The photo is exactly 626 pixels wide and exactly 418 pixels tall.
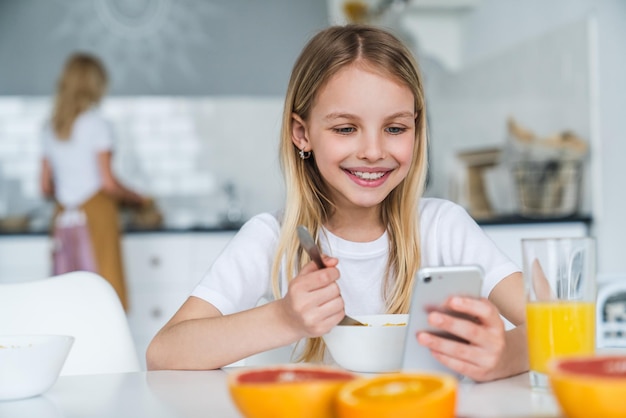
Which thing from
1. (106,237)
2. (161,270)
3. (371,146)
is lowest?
(161,270)

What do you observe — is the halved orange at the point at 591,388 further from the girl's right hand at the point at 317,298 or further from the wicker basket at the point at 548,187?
the wicker basket at the point at 548,187

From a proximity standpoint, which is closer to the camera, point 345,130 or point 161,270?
point 345,130

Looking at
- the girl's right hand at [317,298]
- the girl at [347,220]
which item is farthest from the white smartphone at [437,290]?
the girl at [347,220]

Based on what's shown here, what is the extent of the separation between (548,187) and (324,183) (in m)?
1.63

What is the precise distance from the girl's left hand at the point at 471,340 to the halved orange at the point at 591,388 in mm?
200

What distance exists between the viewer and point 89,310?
1239 mm

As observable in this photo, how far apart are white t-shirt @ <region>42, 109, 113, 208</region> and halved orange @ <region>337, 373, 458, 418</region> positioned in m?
3.05

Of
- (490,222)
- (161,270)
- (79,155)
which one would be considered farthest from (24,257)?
(490,222)

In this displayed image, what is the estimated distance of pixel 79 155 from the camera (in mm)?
3463


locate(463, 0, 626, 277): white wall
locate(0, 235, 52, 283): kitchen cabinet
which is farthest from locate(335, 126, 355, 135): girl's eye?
locate(0, 235, 52, 283): kitchen cabinet

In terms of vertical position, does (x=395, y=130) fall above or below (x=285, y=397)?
above

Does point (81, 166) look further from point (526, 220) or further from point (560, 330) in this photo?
point (560, 330)

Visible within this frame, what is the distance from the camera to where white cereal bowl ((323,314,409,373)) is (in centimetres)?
90

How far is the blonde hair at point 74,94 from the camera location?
345cm
